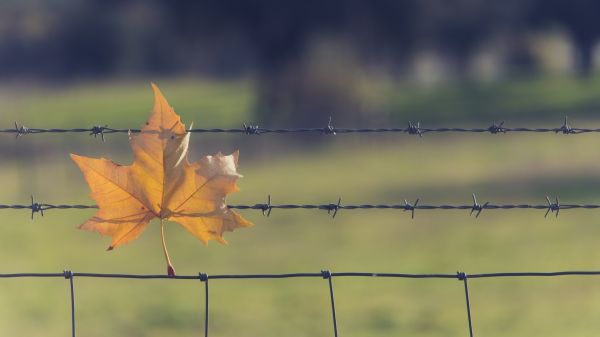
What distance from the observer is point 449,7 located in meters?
33.9

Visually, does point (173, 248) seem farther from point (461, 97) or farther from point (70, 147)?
point (461, 97)

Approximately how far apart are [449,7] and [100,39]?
13864 millimetres

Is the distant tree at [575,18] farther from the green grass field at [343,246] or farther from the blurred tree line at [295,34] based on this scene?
the green grass field at [343,246]

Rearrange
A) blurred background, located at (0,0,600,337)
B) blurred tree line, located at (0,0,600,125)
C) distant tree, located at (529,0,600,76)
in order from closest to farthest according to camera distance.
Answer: blurred background, located at (0,0,600,337)
distant tree, located at (529,0,600,76)
blurred tree line, located at (0,0,600,125)

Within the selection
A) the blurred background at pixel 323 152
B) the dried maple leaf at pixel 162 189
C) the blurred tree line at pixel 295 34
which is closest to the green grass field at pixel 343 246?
the blurred background at pixel 323 152

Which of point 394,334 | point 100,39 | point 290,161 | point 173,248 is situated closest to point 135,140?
point 394,334

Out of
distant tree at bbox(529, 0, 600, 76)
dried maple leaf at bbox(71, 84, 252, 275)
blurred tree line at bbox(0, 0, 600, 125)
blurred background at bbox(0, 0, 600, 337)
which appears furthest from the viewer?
blurred tree line at bbox(0, 0, 600, 125)

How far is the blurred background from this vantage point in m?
11.7

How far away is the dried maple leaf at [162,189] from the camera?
99.4 inches

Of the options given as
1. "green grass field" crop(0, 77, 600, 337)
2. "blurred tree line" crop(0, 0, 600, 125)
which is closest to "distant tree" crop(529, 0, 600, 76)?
"blurred tree line" crop(0, 0, 600, 125)

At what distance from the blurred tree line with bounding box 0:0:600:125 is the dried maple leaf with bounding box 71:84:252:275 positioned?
95.7 ft

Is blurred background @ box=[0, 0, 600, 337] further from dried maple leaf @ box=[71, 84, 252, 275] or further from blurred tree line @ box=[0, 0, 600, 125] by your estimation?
dried maple leaf @ box=[71, 84, 252, 275]

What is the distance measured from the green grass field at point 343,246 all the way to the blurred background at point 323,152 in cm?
6

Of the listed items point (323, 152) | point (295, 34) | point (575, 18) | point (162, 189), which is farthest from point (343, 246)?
point (575, 18)
